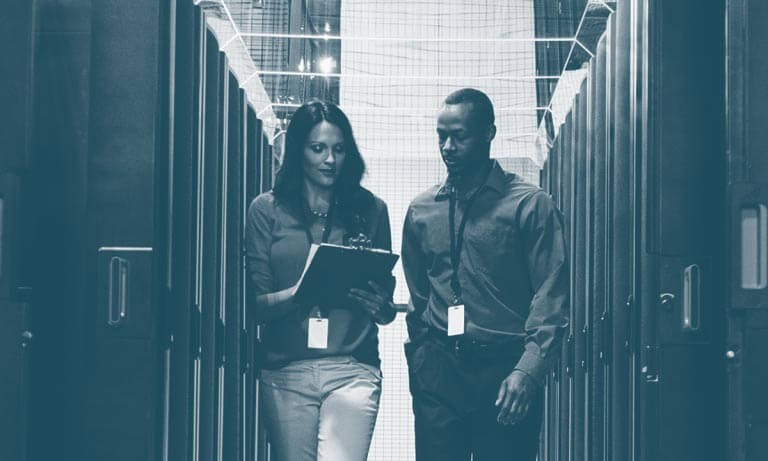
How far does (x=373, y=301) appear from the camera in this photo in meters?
3.76

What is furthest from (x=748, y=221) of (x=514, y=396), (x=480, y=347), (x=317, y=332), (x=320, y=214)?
(x=320, y=214)

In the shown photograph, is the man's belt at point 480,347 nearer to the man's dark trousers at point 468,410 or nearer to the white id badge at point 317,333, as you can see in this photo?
the man's dark trousers at point 468,410

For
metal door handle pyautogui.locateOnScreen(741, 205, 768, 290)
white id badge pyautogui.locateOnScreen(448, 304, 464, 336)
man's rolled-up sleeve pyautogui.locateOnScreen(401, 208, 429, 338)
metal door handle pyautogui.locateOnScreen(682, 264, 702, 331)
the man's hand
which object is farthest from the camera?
man's rolled-up sleeve pyautogui.locateOnScreen(401, 208, 429, 338)

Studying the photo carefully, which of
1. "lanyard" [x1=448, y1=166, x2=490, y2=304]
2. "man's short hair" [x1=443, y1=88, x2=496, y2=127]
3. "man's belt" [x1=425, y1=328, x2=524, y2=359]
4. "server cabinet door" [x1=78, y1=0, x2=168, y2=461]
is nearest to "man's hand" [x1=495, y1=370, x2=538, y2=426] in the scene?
"man's belt" [x1=425, y1=328, x2=524, y2=359]

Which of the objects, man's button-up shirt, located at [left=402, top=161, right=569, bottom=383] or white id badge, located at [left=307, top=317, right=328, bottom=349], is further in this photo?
white id badge, located at [left=307, top=317, right=328, bottom=349]

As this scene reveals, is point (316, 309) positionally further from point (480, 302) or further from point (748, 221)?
point (748, 221)

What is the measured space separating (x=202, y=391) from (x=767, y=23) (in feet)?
7.42

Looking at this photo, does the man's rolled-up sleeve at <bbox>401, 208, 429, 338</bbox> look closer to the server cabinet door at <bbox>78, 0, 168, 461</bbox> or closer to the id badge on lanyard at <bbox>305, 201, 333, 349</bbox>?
the id badge on lanyard at <bbox>305, 201, 333, 349</bbox>

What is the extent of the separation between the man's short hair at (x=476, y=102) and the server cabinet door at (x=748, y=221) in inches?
51.3

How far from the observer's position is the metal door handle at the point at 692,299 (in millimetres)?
2617

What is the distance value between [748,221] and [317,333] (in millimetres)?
1619

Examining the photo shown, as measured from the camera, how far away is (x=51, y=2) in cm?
269

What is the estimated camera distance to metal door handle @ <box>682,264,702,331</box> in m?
2.62

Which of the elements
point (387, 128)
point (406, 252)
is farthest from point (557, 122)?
point (406, 252)
